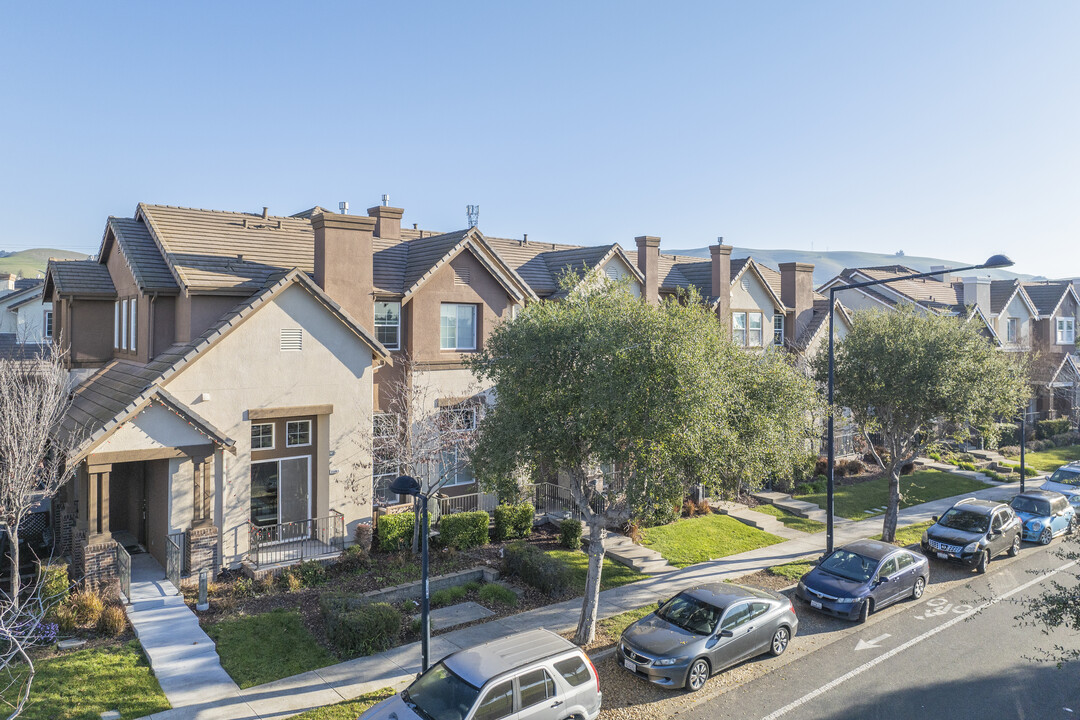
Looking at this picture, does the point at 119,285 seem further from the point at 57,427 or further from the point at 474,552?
the point at 474,552

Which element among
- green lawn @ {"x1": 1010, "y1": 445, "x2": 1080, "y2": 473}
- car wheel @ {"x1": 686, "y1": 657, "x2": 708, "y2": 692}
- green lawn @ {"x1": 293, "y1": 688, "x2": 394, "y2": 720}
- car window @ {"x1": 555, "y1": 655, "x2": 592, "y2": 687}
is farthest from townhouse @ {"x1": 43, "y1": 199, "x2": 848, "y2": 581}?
green lawn @ {"x1": 1010, "y1": 445, "x2": 1080, "y2": 473}

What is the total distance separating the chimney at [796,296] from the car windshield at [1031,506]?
1247 cm

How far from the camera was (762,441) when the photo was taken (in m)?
14.5

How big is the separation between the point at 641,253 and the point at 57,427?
20.4 metres

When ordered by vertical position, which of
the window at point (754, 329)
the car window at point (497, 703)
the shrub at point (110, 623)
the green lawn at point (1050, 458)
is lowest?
the green lawn at point (1050, 458)

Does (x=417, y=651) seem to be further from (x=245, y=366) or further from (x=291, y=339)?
(x=291, y=339)

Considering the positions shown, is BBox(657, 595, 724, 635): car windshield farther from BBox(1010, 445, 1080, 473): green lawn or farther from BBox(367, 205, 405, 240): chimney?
BBox(1010, 445, 1080, 473): green lawn

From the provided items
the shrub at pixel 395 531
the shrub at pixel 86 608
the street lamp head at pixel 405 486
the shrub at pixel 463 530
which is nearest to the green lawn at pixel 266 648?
the shrub at pixel 86 608

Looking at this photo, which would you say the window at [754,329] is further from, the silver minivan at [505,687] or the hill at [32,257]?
the hill at [32,257]

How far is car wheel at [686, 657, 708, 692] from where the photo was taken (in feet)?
41.8

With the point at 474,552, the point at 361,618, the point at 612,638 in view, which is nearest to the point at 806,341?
the point at 474,552

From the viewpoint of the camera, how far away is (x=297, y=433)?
63.2ft

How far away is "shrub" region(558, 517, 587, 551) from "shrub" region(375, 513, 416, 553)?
14.2 feet

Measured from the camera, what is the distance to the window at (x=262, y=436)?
61.2ft
